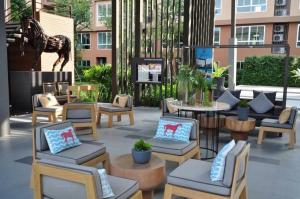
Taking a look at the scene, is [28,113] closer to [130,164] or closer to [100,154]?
[100,154]

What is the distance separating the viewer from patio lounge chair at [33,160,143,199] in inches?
94.5

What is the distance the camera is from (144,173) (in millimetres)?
3271

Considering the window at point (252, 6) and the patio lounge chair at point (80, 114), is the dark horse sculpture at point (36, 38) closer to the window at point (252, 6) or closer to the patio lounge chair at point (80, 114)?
the patio lounge chair at point (80, 114)

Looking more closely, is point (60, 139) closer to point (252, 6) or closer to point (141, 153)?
point (141, 153)

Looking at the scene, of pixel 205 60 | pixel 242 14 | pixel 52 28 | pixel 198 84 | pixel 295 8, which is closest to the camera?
pixel 198 84

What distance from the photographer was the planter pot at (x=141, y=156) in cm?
345

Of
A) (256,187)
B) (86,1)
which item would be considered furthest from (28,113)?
(86,1)

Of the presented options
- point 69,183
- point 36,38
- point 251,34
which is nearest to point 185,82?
point 69,183

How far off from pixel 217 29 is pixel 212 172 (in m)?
21.8

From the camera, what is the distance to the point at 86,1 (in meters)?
19.2

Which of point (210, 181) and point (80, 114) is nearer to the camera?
point (210, 181)

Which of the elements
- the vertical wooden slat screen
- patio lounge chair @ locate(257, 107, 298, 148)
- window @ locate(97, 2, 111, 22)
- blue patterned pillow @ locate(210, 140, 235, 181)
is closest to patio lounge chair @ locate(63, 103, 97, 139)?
patio lounge chair @ locate(257, 107, 298, 148)

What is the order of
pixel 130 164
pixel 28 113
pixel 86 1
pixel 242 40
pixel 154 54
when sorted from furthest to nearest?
pixel 242 40 → pixel 86 1 → pixel 154 54 → pixel 28 113 → pixel 130 164

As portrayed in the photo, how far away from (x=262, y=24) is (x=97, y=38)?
44.8 ft
